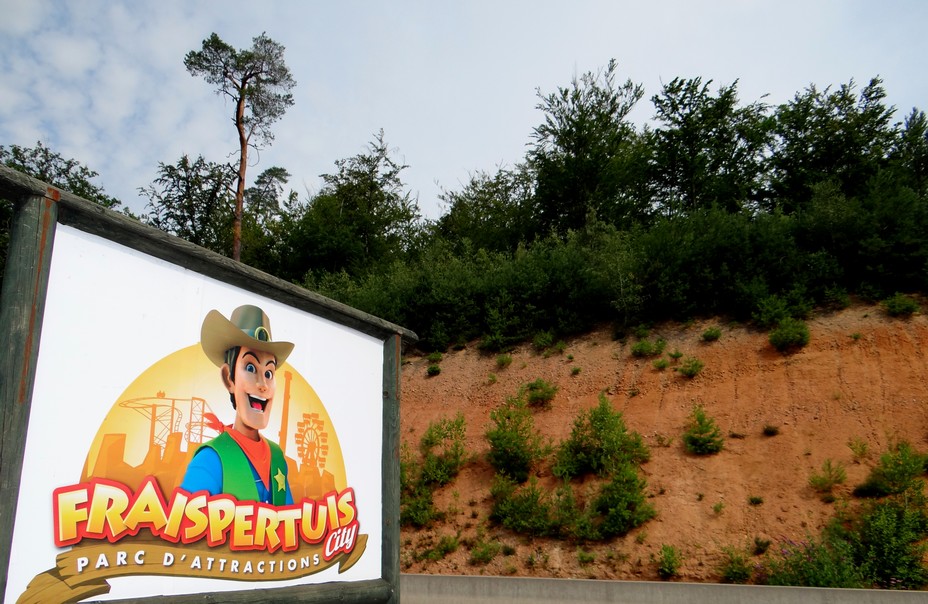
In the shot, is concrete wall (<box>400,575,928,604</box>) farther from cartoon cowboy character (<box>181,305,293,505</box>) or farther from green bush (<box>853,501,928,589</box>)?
cartoon cowboy character (<box>181,305,293,505</box>)

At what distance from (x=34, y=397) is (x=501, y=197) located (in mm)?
42667

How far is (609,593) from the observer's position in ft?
41.3

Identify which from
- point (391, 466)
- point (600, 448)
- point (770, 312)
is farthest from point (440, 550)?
point (770, 312)

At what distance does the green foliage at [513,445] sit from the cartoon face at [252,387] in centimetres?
1319

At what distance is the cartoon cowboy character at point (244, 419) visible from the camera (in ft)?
17.5

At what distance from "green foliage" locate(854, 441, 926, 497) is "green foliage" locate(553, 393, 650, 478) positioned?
4.87 metres

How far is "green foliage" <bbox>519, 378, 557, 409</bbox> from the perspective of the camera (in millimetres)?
21484

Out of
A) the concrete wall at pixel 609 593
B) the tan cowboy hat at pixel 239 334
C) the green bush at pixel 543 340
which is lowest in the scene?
the concrete wall at pixel 609 593

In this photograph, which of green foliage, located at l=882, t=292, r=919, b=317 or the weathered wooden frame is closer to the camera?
the weathered wooden frame

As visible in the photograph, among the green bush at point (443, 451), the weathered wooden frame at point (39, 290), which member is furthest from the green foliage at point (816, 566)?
the weathered wooden frame at point (39, 290)

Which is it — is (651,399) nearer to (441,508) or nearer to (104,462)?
(441,508)

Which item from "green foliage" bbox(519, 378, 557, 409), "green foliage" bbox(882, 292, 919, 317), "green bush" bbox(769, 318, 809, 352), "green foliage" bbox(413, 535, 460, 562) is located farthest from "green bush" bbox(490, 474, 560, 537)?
"green foliage" bbox(882, 292, 919, 317)

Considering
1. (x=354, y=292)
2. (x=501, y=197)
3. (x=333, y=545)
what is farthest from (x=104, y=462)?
(x=501, y=197)

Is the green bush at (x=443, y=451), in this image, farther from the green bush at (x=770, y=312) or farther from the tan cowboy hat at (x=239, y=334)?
the tan cowboy hat at (x=239, y=334)
